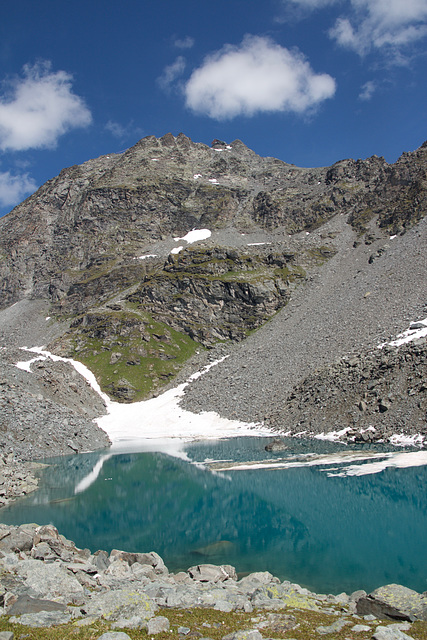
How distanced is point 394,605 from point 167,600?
6575mm

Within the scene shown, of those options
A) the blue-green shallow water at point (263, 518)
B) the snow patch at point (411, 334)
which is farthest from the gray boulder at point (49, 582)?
the snow patch at point (411, 334)

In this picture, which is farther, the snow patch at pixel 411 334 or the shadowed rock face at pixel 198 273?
the shadowed rock face at pixel 198 273

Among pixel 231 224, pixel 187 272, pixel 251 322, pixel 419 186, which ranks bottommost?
pixel 251 322

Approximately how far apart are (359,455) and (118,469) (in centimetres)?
2518

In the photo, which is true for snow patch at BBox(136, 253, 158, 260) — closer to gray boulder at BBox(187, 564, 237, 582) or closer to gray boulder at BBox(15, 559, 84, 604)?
gray boulder at BBox(187, 564, 237, 582)

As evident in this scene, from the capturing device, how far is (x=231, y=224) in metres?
176

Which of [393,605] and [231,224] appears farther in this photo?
[231,224]

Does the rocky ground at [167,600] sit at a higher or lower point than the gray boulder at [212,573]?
higher

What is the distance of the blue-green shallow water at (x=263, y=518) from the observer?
59.0ft

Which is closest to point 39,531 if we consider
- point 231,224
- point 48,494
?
point 48,494

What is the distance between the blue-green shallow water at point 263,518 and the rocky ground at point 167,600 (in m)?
2.48

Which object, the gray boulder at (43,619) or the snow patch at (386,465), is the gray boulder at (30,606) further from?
the snow patch at (386,465)

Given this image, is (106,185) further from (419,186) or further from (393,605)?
(393,605)


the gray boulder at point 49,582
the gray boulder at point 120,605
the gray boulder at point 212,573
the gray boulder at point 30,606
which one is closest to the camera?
the gray boulder at point 30,606
